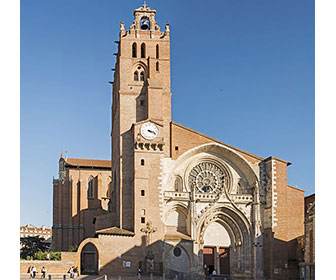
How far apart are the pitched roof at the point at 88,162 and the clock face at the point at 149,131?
2680cm

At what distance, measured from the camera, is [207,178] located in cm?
5112

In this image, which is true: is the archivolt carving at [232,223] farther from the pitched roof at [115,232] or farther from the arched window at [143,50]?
the arched window at [143,50]

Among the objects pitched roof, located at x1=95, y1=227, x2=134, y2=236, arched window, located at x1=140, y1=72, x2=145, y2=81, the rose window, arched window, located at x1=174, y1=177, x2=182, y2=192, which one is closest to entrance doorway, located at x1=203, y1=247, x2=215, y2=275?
the rose window

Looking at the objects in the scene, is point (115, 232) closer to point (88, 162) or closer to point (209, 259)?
point (209, 259)

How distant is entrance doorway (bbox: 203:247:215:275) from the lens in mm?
49938

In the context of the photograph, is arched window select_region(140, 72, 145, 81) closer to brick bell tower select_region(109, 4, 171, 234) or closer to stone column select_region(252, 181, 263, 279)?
brick bell tower select_region(109, 4, 171, 234)

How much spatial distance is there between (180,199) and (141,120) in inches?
329

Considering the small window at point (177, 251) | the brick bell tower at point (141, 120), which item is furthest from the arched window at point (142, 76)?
the small window at point (177, 251)

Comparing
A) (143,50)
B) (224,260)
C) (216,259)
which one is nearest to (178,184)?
(216,259)

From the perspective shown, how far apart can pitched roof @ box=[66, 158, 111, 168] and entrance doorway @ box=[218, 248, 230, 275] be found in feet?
92.2

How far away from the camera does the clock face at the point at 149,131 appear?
A: 48312 mm

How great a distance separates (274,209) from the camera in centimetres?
4950
